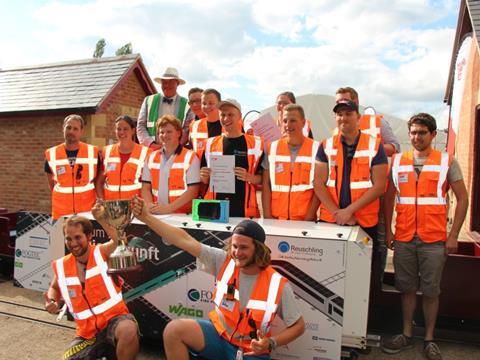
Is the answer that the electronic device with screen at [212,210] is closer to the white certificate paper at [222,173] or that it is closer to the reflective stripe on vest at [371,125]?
the white certificate paper at [222,173]

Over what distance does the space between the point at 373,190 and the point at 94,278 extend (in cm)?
251

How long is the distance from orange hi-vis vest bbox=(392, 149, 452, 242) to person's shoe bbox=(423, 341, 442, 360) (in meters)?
0.99

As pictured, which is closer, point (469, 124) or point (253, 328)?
point (253, 328)

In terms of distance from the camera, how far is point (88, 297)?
11.1ft

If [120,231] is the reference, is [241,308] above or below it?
below

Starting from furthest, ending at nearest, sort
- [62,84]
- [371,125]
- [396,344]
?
[62,84] < [371,125] < [396,344]

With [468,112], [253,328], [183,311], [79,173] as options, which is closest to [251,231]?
[253,328]

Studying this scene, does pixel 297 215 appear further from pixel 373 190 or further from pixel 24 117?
pixel 24 117

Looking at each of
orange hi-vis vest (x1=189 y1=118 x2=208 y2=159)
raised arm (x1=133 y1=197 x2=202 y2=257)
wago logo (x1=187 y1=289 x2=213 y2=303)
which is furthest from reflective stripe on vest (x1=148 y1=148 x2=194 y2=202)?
raised arm (x1=133 y1=197 x2=202 y2=257)

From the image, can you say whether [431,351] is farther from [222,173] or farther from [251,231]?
[222,173]

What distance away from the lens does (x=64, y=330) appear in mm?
4570

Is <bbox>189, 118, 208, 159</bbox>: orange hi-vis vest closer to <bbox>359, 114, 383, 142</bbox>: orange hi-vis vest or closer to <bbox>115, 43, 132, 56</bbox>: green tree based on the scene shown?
<bbox>359, 114, 383, 142</bbox>: orange hi-vis vest

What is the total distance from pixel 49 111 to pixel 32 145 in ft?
3.90

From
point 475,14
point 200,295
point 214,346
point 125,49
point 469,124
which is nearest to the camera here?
point 214,346
